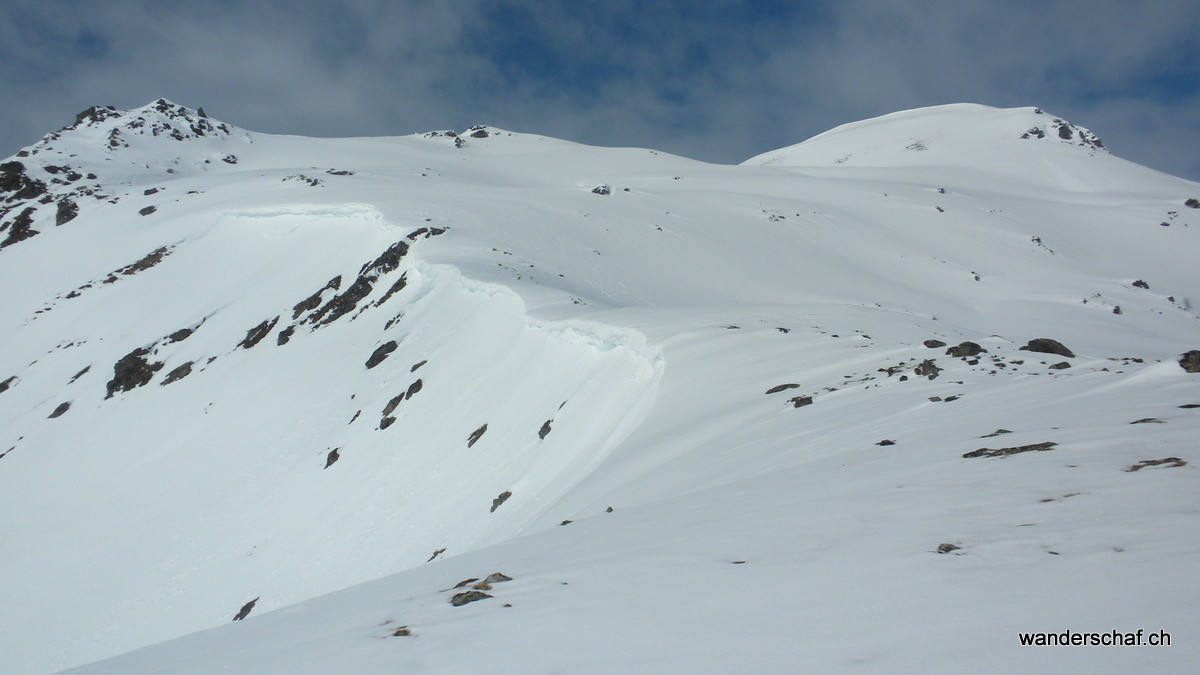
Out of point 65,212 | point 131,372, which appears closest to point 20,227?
point 65,212

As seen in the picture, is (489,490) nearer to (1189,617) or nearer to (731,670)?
(731,670)

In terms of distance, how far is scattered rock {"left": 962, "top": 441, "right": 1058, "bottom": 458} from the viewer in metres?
7.01

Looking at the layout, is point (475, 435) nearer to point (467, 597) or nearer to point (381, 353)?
point (381, 353)

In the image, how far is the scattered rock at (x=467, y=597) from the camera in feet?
18.9

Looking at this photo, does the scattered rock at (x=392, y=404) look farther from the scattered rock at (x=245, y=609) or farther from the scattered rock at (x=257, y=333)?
the scattered rock at (x=257, y=333)

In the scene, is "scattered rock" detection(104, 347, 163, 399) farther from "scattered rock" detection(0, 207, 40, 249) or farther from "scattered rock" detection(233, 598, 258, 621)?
"scattered rock" detection(0, 207, 40, 249)

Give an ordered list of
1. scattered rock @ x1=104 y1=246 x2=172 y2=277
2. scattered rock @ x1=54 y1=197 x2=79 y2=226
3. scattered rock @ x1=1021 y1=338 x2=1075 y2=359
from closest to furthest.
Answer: scattered rock @ x1=1021 y1=338 x2=1075 y2=359, scattered rock @ x1=104 y1=246 x2=172 y2=277, scattered rock @ x1=54 y1=197 x2=79 y2=226

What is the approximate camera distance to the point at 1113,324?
112ft

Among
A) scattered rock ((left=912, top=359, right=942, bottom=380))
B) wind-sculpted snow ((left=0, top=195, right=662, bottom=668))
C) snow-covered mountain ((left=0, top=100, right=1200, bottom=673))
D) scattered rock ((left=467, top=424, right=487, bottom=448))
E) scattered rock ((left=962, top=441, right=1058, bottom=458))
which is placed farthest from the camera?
scattered rock ((left=467, top=424, right=487, bottom=448))

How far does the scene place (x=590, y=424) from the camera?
54.0 ft

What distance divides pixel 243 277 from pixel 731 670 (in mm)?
43661

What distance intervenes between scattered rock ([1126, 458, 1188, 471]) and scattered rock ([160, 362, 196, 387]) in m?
36.8

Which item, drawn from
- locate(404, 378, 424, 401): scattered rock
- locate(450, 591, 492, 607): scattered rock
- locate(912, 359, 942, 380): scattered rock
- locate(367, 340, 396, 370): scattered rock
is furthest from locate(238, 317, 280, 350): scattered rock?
locate(450, 591, 492, 607): scattered rock

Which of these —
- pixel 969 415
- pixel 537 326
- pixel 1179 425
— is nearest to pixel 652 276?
pixel 537 326
